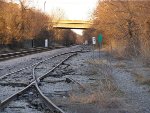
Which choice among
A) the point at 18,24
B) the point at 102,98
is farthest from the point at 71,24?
the point at 102,98

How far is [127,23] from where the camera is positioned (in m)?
45.1

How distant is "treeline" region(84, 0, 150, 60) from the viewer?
120 ft

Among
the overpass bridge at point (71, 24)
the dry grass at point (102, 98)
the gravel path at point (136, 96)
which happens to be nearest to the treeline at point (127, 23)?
the gravel path at point (136, 96)

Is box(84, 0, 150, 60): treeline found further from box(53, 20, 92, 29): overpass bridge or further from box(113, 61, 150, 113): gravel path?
box(53, 20, 92, 29): overpass bridge

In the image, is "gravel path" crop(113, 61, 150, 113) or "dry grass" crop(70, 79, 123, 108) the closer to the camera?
"gravel path" crop(113, 61, 150, 113)

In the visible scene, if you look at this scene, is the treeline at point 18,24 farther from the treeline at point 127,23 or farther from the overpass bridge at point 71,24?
the overpass bridge at point 71,24

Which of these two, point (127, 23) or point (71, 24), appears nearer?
point (127, 23)

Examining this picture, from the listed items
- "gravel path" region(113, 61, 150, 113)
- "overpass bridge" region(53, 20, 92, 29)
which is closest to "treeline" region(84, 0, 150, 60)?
"gravel path" region(113, 61, 150, 113)

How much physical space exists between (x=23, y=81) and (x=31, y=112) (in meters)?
8.51

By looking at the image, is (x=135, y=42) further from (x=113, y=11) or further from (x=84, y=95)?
(x=84, y=95)

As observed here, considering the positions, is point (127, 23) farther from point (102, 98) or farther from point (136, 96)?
point (102, 98)

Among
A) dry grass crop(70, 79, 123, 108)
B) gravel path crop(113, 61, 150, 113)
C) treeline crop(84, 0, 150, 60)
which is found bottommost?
gravel path crop(113, 61, 150, 113)

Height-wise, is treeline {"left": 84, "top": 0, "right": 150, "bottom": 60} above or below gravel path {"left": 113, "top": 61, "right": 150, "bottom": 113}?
above

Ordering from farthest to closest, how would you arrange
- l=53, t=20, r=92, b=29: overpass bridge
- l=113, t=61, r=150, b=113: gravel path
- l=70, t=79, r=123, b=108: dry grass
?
l=53, t=20, r=92, b=29: overpass bridge → l=70, t=79, r=123, b=108: dry grass → l=113, t=61, r=150, b=113: gravel path
